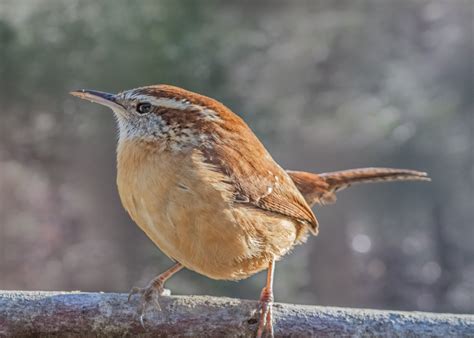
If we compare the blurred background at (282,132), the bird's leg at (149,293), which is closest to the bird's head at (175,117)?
the bird's leg at (149,293)

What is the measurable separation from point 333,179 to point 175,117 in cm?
76

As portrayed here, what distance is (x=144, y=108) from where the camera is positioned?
1837 mm

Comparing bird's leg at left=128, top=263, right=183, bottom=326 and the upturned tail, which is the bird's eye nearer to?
bird's leg at left=128, top=263, right=183, bottom=326

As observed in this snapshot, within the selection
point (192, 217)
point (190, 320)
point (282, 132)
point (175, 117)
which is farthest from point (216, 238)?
point (282, 132)

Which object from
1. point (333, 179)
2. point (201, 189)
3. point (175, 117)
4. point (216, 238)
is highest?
point (333, 179)

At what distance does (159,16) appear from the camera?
3428mm

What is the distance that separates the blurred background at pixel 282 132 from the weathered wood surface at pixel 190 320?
1488 mm

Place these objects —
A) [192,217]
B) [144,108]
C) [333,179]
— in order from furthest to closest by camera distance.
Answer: [333,179] < [144,108] < [192,217]

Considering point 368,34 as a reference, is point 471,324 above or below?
below

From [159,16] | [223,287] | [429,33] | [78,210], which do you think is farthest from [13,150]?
[429,33]

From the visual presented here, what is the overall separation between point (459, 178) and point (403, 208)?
330mm

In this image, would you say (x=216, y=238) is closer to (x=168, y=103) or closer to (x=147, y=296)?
(x=147, y=296)

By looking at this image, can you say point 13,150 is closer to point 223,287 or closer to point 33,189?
point 33,189

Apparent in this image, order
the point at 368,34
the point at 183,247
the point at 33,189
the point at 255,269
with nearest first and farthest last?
the point at 183,247 → the point at 255,269 → the point at 33,189 → the point at 368,34
